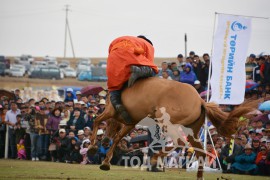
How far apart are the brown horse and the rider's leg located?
85 millimetres

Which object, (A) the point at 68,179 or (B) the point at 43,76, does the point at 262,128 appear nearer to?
(A) the point at 68,179

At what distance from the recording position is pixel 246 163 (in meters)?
17.5

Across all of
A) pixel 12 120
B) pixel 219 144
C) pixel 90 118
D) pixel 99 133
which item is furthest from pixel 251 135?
pixel 12 120

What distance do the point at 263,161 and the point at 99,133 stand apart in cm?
555

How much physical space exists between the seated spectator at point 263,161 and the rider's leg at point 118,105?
544 centimetres

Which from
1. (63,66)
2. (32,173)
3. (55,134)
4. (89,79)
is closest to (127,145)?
(55,134)

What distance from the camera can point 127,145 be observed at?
19953mm

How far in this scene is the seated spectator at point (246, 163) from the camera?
17.4 metres

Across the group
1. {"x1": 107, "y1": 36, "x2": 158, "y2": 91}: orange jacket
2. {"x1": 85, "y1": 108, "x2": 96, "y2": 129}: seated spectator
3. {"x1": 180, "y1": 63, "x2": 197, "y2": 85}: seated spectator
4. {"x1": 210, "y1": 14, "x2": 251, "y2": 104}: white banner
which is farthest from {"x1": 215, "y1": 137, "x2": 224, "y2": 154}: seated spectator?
{"x1": 107, "y1": 36, "x2": 158, "y2": 91}: orange jacket

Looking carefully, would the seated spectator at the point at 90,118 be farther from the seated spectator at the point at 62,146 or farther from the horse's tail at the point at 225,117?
the horse's tail at the point at 225,117

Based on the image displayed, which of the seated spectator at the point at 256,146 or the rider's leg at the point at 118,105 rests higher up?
the rider's leg at the point at 118,105

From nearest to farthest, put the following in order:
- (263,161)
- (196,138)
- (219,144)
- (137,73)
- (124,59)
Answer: (196,138) → (137,73) → (124,59) → (263,161) → (219,144)

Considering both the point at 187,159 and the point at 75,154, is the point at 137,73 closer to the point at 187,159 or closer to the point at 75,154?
the point at 187,159

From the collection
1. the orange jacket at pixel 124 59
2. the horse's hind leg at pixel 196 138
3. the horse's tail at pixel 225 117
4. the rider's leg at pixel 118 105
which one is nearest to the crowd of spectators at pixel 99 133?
the horse's tail at pixel 225 117
